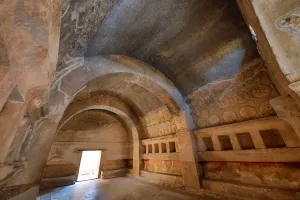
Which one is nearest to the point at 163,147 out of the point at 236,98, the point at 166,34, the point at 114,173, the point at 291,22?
the point at 114,173

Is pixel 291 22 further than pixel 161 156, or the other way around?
pixel 161 156

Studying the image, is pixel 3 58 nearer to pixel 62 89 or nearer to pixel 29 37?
pixel 29 37

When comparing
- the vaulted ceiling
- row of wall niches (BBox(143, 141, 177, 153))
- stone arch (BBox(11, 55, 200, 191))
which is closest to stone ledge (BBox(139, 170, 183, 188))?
stone arch (BBox(11, 55, 200, 191))

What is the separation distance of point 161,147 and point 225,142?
185 centimetres

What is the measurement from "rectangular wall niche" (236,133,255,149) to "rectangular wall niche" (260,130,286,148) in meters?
0.24

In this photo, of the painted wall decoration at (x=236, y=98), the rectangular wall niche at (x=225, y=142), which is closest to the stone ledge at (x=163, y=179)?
the rectangular wall niche at (x=225, y=142)

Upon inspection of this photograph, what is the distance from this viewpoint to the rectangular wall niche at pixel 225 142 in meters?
2.82

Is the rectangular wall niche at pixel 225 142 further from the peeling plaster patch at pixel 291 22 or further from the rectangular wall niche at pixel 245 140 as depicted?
the peeling plaster patch at pixel 291 22

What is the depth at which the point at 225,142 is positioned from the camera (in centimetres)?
287

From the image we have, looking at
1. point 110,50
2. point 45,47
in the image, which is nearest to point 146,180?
point 110,50

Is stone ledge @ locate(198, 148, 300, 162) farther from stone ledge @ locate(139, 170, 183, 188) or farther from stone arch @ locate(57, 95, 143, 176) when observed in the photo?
stone arch @ locate(57, 95, 143, 176)

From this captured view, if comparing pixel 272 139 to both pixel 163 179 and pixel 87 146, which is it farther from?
pixel 87 146

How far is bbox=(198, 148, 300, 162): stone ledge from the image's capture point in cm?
197

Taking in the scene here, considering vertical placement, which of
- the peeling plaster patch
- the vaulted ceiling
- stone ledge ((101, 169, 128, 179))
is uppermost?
the vaulted ceiling
